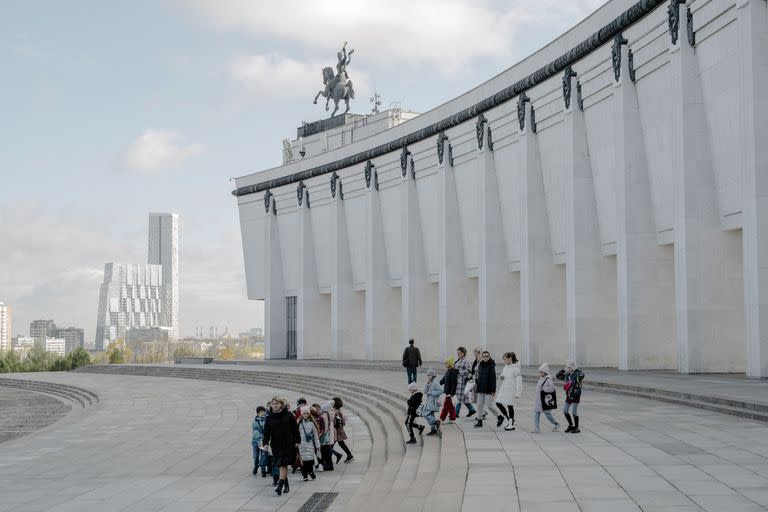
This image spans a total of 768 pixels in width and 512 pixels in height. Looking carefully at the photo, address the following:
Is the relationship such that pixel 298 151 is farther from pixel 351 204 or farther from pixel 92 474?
pixel 92 474

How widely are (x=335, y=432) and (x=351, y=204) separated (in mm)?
41571

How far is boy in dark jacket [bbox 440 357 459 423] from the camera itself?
19.2 metres

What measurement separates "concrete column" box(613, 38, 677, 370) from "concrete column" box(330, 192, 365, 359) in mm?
26379

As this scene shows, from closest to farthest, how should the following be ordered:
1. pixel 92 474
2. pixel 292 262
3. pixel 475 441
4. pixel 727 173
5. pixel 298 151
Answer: pixel 475 441 < pixel 92 474 < pixel 727 173 < pixel 292 262 < pixel 298 151

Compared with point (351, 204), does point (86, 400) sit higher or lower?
lower

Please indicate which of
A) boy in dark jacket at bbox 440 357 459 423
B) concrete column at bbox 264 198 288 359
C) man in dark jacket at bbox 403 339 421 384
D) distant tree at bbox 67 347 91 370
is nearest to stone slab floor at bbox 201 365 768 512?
boy in dark jacket at bbox 440 357 459 423

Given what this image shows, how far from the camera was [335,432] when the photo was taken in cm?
1736

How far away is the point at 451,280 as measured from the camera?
4806cm

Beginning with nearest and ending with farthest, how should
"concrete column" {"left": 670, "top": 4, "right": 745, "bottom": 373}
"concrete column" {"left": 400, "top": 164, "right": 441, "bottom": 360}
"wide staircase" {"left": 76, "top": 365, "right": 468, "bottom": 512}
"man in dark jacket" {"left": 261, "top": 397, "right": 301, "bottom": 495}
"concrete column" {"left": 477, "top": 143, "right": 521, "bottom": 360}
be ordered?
"wide staircase" {"left": 76, "top": 365, "right": 468, "bottom": 512}
"man in dark jacket" {"left": 261, "top": 397, "right": 301, "bottom": 495}
"concrete column" {"left": 670, "top": 4, "right": 745, "bottom": 373}
"concrete column" {"left": 477, "top": 143, "right": 521, "bottom": 360}
"concrete column" {"left": 400, "top": 164, "right": 441, "bottom": 360}

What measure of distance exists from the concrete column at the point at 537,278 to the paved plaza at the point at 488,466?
14613 millimetres

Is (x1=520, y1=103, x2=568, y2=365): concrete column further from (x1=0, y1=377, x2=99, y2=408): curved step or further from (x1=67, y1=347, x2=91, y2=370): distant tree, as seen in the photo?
(x1=67, y1=347, x2=91, y2=370): distant tree

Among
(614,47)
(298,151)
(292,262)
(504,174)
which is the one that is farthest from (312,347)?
(614,47)

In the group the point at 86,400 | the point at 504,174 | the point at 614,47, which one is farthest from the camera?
the point at 504,174

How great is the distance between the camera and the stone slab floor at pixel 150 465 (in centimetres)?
1468
